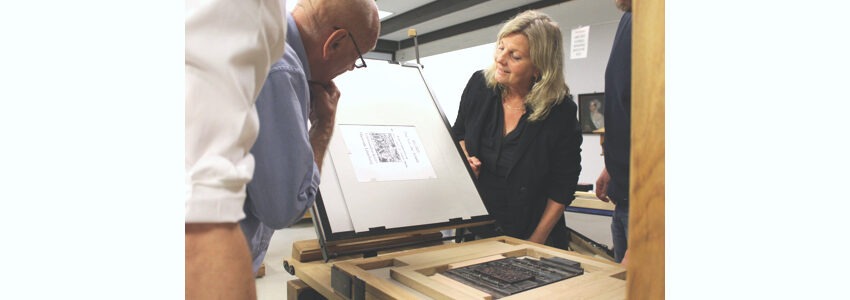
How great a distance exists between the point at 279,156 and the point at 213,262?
0.16 m

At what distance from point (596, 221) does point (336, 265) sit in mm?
2088

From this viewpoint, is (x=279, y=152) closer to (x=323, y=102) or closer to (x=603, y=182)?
(x=323, y=102)

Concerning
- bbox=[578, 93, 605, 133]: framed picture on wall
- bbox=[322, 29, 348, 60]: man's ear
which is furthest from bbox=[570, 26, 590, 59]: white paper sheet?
bbox=[578, 93, 605, 133]: framed picture on wall

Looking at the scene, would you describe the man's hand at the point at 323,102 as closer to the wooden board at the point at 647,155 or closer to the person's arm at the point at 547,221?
the wooden board at the point at 647,155

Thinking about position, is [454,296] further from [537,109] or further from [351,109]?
[537,109]

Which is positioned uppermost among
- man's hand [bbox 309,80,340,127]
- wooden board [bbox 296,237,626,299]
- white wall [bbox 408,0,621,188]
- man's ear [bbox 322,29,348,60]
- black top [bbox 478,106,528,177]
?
white wall [bbox 408,0,621,188]

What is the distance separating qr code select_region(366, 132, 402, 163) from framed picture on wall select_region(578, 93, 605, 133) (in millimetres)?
3227

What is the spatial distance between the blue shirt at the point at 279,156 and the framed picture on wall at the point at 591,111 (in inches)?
152

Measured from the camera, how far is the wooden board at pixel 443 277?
2.85ft

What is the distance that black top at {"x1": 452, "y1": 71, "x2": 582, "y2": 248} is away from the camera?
4.91ft

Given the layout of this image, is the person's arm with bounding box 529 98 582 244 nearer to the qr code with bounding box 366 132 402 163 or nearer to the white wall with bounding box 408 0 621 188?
the white wall with bounding box 408 0 621 188

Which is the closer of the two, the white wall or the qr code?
the qr code

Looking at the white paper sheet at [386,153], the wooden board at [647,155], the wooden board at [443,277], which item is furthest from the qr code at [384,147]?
the wooden board at [647,155]

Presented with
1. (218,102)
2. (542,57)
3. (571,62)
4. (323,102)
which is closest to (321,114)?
(323,102)
